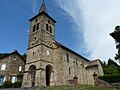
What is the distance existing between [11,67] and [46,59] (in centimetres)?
1166

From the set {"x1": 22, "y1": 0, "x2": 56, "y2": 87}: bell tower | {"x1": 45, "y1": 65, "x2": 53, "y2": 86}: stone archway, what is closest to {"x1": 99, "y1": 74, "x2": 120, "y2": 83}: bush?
{"x1": 45, "y1": 65, "x2": 53, "y2": 86}: stone archway

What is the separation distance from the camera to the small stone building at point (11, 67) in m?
31.7

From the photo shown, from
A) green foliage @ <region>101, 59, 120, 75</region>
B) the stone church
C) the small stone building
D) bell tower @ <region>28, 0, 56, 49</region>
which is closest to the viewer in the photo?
the stone church

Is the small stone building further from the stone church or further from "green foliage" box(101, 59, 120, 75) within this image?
"green foliage" box(101, 59, 120, 75)

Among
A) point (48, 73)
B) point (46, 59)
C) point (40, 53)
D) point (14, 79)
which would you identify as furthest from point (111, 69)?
point (14, 79)

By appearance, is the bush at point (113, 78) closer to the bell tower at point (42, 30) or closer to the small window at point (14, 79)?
the bell tower at point (42, 30)

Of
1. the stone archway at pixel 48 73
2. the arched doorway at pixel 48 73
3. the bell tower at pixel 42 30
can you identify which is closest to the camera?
the stone archway at pixel 48 73

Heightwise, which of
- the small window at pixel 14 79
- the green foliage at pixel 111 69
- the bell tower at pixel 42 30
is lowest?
the small window at pixel 14 79

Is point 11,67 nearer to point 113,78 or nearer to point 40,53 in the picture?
point 40,53

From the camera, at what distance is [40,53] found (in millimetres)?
26344

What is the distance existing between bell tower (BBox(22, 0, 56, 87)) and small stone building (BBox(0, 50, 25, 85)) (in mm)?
6683

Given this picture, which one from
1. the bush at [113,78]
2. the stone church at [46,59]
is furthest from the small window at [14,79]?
the bush at [113,78]

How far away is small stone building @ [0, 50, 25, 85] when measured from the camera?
3172 centimetres

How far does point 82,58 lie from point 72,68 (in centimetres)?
790
